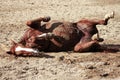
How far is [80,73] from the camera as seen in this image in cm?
766

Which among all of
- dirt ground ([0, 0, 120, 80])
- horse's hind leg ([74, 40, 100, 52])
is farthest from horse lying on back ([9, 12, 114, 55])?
dirt ground ([0, 0, 120, 80])

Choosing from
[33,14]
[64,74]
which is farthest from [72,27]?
[33,14]

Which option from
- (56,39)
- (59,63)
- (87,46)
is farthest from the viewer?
(56,39)

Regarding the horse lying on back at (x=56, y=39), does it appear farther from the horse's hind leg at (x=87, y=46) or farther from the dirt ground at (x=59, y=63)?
the dirt ground at (x=59, y=63)

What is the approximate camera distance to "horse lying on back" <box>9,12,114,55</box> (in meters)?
8.80

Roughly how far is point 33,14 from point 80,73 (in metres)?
6.46

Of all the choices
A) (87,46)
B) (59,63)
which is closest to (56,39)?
(87,46)

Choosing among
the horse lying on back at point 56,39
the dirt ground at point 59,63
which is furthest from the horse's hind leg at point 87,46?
the dirt ground at point 59,63

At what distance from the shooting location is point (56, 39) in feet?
29.6

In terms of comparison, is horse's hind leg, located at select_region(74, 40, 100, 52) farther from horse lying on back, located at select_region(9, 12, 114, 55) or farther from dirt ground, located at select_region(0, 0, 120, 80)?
dirt ground, located at select_region(0, 0, 120, 80)

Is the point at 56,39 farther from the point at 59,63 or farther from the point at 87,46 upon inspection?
the point at 59,63

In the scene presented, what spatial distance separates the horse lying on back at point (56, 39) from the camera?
28.9 feet

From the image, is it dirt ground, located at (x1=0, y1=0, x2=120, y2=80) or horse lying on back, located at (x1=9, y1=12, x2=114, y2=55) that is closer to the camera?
dirt ground, located at (x1=0, y1=0, x2=120, y2=80)

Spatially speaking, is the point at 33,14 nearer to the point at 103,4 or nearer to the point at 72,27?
the point at 103,4
